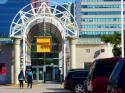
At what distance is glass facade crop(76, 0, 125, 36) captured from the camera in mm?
157475

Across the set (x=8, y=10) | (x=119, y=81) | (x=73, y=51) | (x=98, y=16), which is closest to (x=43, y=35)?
(x=73, y=51)

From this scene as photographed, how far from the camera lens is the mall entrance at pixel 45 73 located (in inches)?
2680

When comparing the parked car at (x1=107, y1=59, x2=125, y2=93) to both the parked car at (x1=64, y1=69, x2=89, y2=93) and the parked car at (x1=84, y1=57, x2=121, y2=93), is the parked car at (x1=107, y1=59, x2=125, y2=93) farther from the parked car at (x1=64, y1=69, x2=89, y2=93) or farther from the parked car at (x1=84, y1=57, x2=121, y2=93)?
the parked car at (x1=64, y1=69, x2=89, y2=93)

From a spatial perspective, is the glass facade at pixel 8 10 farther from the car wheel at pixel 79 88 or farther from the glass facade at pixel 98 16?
the car wheel at pixel 79 88

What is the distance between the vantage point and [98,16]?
161000 millimetres

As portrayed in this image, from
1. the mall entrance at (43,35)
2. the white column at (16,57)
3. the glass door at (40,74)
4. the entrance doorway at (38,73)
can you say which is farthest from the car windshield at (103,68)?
the glass door at (40,74)

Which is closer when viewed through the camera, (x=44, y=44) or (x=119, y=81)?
(x=119, y=81)

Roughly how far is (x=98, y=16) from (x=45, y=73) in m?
94.3

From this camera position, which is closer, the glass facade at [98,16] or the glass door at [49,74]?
the glass door at [49,74]

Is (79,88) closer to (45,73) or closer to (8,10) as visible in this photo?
(45,73)

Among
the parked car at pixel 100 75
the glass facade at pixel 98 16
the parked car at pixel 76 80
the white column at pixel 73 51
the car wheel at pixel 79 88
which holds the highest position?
the glass facade at pixel 98 16

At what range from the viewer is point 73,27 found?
63.2 m

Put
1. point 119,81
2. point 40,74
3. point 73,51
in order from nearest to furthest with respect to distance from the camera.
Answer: point 119,81 → point 73,51 → point 40,74

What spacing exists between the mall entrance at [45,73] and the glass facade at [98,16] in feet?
289
